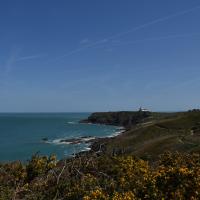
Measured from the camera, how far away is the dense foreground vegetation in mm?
12969

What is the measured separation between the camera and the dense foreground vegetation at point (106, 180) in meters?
13.0

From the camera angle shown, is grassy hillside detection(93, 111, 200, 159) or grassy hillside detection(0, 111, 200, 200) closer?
grassy hillside detection(0, 111, 200, 200)

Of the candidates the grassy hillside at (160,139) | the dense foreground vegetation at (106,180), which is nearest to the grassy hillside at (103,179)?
the dense foreground vegetation at (106,180)

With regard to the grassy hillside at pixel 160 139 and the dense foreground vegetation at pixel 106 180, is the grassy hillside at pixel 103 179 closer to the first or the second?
the dense foreground vegetation at pixel 106 180

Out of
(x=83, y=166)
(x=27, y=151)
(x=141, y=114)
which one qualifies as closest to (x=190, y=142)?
(x=83, y=166)

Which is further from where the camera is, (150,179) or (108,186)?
(108,186)

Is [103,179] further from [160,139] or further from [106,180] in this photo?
[160,139]

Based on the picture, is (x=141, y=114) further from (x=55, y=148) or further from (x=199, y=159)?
(x=199, y=159)

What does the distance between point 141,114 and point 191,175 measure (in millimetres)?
174612

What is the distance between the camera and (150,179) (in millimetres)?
13406

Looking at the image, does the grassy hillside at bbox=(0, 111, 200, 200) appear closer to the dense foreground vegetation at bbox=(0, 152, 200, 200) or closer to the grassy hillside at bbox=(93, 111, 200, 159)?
the dense foreground vegetation at bbox=(0, 152, 200, 200)

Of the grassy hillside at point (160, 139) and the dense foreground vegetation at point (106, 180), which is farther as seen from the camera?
the grassy hillside at point (160, 139)

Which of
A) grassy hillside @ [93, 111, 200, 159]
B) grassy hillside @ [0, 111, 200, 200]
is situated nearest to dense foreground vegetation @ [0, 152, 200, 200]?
grassy hillside @ [0, 111, 200, 200]

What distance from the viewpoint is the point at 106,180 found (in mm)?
15570
